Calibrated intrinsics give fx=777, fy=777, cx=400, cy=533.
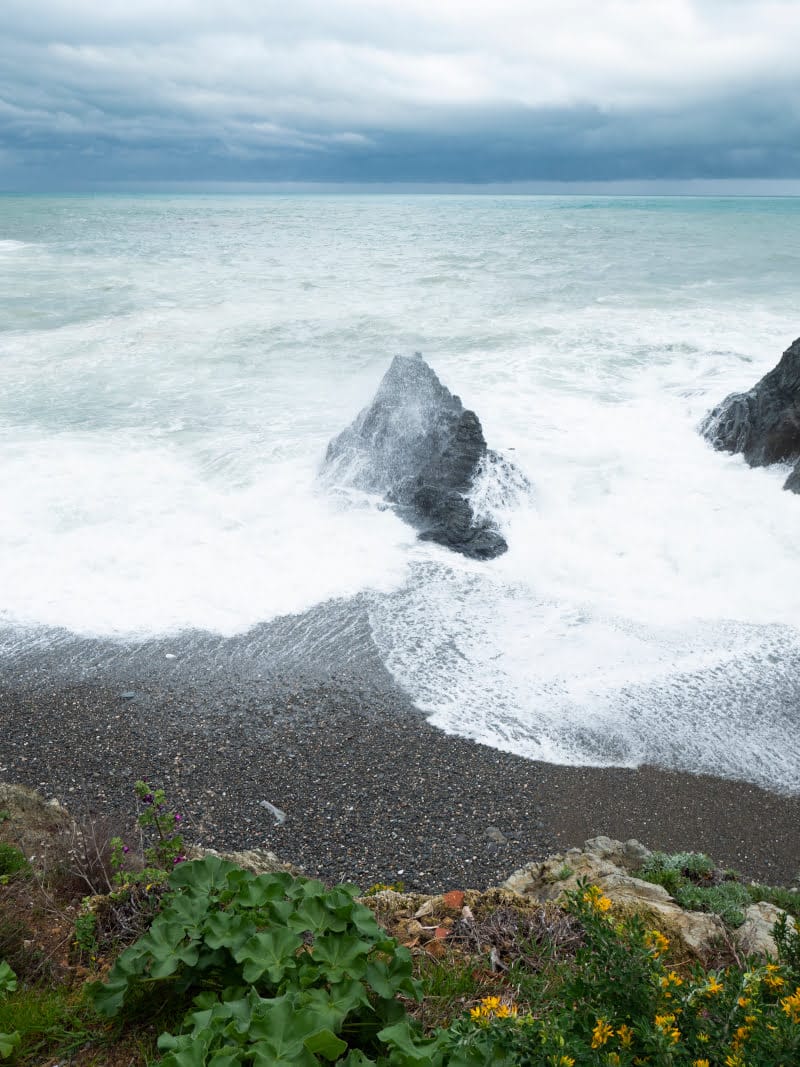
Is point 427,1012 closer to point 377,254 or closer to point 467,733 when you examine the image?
point 467,733

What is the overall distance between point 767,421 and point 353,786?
12.2 metres

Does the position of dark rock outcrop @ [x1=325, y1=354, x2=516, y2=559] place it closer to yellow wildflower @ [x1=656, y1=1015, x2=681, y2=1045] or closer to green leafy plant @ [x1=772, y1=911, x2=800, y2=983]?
green leafy plant @ [x1=772, y1=911, x2=800, y2=983]

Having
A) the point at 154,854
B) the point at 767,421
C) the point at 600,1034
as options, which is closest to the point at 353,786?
the point at 154,854

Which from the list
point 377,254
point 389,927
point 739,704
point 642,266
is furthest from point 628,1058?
point 377,254

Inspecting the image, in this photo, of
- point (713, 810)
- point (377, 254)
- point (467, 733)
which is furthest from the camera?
point (377, 254)

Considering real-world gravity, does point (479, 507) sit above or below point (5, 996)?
below

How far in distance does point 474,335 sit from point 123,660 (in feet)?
64.4

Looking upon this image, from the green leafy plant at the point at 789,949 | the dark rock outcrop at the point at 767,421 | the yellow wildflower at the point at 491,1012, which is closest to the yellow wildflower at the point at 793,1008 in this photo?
the green leafy plant at the point at 789,949

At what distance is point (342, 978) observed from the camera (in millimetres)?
2697

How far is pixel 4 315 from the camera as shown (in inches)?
1143

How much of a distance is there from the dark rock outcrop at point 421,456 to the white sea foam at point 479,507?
0.43m

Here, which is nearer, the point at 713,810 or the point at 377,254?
the point at 713,810

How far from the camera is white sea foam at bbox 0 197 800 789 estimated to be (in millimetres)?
8625

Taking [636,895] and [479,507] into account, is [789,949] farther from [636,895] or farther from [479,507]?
[479,507]
